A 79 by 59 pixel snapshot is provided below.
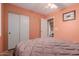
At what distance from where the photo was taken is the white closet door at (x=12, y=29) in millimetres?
1980

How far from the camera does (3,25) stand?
6.48 feet

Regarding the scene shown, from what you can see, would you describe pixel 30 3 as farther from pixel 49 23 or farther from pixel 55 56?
pixel 55 56

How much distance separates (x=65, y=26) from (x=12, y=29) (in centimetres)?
84

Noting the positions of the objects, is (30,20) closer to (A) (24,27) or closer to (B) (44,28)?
(A) (24,27)

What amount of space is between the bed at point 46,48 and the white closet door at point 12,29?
0.10 metres

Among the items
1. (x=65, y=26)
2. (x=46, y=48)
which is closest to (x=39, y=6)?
(x=65, y=26)

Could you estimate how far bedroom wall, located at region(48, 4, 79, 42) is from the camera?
77.5 inches

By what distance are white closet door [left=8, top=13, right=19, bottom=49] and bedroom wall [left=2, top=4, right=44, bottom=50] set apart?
0.05m

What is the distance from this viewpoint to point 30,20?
2.11 metres

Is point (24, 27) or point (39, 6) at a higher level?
point (39, 6)

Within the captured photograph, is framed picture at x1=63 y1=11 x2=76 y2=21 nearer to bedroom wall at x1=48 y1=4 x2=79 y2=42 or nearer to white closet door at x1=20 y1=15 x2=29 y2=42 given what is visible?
bedroom wall at x1=48 y1=4 x2=79 y2=42

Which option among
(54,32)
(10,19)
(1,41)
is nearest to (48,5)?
(54,32)

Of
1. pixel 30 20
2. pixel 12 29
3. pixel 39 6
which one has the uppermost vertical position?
pixel 39 6

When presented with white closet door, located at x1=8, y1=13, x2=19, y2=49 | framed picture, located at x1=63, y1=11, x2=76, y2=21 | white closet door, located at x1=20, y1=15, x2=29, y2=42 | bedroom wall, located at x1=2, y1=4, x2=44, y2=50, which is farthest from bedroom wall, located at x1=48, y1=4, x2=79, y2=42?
white closet door, located at x1=8, y1=13, x2=19, y2=49
